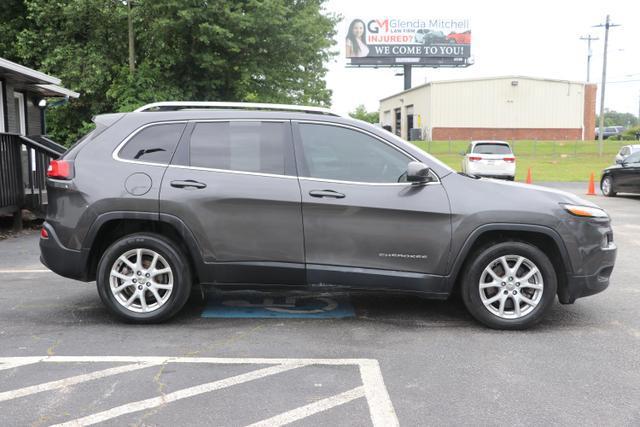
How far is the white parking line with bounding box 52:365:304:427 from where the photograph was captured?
3.39 meters

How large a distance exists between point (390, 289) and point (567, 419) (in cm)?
189

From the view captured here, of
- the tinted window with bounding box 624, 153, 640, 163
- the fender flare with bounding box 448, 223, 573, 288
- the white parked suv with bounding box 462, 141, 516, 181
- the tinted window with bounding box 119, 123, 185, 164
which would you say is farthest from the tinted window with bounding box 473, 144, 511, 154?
the tinted window with bounding box 119, 123, 185, 164

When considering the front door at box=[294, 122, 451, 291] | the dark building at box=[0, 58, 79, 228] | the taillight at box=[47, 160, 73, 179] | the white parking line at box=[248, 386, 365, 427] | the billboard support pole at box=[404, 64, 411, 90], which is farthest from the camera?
the billboard support pole at box=[404, 64, 411, 90]

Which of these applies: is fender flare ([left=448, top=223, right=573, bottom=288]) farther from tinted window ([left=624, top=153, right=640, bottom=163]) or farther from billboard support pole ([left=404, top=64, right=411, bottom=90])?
billboard support pole ([left=404, top=64, right=411, bottom=90])

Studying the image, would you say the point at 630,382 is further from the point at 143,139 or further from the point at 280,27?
the point at 280,27

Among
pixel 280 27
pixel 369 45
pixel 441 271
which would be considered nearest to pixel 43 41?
pixel 280 27

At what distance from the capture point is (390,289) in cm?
507

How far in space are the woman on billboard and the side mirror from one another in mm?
62952

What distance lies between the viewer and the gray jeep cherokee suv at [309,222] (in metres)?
4.99

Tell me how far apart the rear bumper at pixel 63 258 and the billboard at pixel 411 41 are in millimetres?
63143

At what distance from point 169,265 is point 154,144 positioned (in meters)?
1.04

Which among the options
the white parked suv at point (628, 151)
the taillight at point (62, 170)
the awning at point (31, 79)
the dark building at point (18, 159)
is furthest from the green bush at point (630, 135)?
the taillight at point (62, 170)

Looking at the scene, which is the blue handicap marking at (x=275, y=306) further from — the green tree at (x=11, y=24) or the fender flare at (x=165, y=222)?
the green tree at (x=11, y=24)

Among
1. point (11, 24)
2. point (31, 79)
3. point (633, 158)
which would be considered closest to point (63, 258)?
point (31, 79)
